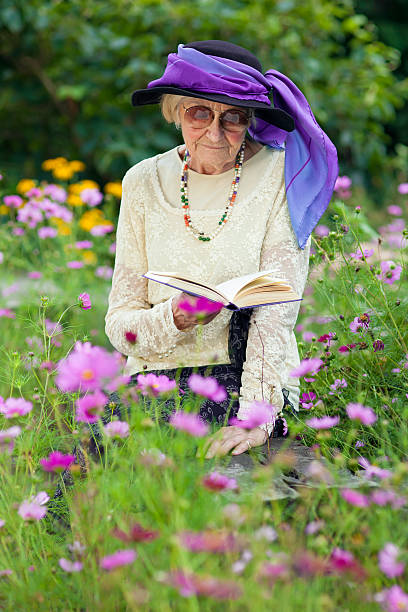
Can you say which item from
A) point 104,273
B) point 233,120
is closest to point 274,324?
point 233,120

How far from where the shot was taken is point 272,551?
4.25 feet

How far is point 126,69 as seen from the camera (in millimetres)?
4855

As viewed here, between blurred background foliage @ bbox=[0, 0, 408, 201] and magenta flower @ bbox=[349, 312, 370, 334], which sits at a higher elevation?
magenta flower @ bbox=[349, 312, 370, 334]

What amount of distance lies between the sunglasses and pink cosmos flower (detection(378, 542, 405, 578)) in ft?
4.34

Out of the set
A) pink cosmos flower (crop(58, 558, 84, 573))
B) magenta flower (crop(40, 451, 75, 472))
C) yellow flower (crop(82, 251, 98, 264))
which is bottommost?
yellow flower (crop(82, 251, 98, 264))

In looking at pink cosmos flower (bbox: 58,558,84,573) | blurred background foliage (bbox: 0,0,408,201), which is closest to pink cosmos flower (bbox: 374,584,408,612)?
pink cosmos flower (bbox: 58,558,84,573)

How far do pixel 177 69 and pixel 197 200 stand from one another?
420mm

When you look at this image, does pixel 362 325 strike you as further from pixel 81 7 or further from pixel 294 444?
pixel 81 7

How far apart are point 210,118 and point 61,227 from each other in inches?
77.6

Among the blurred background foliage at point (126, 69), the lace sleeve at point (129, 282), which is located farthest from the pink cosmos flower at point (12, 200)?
the blurred background foliage at point (126, 69)

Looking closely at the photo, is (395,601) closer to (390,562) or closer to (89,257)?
(390,562)

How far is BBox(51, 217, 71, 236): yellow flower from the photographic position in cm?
381

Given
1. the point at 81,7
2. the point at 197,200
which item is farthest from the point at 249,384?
the point at 81,7

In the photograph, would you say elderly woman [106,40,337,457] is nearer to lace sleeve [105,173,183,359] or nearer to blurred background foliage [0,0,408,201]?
lace sleeve [105,173,183,359]
